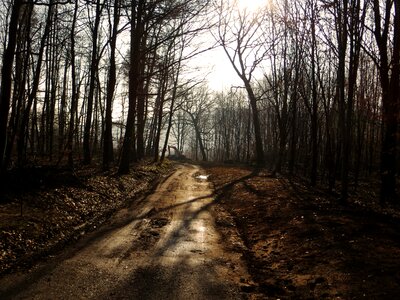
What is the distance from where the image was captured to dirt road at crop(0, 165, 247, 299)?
598cm

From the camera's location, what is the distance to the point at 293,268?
7.38 m

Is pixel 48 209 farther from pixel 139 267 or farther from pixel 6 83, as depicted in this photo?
pixel 139 267

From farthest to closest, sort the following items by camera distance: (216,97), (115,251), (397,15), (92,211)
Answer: (216,97) < (397,15) < (92,211) < (115,251)

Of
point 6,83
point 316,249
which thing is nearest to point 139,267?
point 316,249

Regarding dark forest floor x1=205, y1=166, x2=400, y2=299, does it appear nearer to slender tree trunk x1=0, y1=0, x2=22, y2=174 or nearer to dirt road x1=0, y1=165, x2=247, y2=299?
dirt road x1=0, y1=165, x2=247, y2=299

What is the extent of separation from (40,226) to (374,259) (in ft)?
23.3

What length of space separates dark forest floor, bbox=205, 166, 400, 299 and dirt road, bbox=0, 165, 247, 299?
619mm

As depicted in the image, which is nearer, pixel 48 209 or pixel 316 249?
pixel 316 249

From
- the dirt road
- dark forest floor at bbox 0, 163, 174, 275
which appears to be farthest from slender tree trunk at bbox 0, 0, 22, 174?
the dirt road

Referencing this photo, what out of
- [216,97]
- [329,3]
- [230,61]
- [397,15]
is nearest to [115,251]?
[329,3]

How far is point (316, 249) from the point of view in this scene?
8062 millimetres

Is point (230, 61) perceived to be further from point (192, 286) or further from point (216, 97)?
point (216, 97)

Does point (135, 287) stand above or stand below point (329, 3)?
below

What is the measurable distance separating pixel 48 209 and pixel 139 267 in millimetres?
4619
